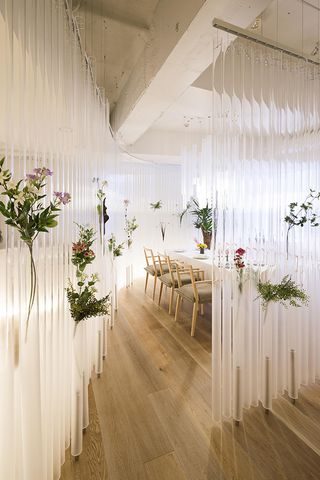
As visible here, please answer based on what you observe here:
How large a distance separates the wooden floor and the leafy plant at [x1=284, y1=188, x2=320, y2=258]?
1.34 meters

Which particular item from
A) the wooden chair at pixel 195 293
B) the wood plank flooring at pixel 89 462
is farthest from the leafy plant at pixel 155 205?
the wood plank flooring at pixel 89 462

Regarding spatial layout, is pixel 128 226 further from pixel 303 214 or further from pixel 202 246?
pixel 303 214

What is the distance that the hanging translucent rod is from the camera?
1.70m

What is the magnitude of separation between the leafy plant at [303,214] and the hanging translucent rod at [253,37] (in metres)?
1.11

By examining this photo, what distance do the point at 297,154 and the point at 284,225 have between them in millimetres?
619

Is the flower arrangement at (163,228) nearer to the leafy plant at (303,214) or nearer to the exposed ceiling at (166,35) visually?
the exposed ceiling at (166,35)

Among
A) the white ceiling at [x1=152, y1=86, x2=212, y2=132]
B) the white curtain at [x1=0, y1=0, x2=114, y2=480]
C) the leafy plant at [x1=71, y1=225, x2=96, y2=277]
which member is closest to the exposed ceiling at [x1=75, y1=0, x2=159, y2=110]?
the white curtain at [x1=0, y1=0, x2=114, y2=480]

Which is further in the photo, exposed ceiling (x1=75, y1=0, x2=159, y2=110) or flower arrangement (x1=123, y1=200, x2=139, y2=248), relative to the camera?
flower arrangement (x1=123, y1=200, x2=139, y2=248)

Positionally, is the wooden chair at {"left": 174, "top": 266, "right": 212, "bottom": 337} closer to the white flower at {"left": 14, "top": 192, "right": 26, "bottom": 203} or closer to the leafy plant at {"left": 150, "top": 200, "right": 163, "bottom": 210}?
the white flower at {"left": 14, "top": 192, "right": 26, "bottom": 203}

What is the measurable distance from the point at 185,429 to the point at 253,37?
2845 mm

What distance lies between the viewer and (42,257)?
1.43m

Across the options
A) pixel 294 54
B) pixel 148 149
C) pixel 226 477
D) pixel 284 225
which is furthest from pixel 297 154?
pixel 148 149

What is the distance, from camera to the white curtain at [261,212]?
6.29ft

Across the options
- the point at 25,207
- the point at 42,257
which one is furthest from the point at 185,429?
the point at 25,207
